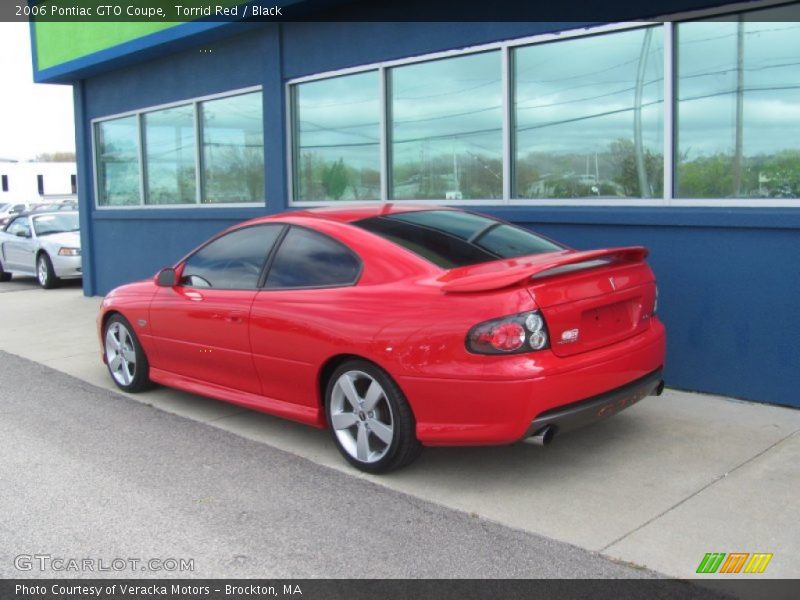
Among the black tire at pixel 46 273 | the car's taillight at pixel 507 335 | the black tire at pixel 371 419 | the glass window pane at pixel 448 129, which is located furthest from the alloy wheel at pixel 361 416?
the black tire at pixel 46 273

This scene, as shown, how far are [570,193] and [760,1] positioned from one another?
2149 millimetres

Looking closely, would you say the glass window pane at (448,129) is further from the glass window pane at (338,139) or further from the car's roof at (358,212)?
the car's roof at (358,212)

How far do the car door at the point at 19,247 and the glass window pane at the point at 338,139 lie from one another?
8211 mm

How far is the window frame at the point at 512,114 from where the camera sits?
645 centimetres

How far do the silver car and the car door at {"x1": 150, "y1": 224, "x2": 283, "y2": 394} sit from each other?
9815 millimetres

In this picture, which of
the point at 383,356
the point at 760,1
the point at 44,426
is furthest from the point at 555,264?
the point at 44,426

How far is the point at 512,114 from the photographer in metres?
7.84

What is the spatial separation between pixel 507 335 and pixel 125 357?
3995 mm

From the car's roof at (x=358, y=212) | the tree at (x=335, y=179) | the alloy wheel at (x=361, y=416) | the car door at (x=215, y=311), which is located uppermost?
the tree at (x=335, y=179)

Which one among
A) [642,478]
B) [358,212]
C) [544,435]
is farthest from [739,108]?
[544,435]

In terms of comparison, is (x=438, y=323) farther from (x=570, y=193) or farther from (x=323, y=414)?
(x=570, y=193)

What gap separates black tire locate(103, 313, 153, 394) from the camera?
22.7 ft

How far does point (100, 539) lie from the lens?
13.8 ft

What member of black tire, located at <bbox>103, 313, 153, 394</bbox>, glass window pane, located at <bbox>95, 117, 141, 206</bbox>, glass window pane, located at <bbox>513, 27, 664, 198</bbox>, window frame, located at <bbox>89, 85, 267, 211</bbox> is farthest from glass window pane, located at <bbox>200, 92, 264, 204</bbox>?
glass window pane, located at <bbox>513, 27, 664, 198</bbox>
